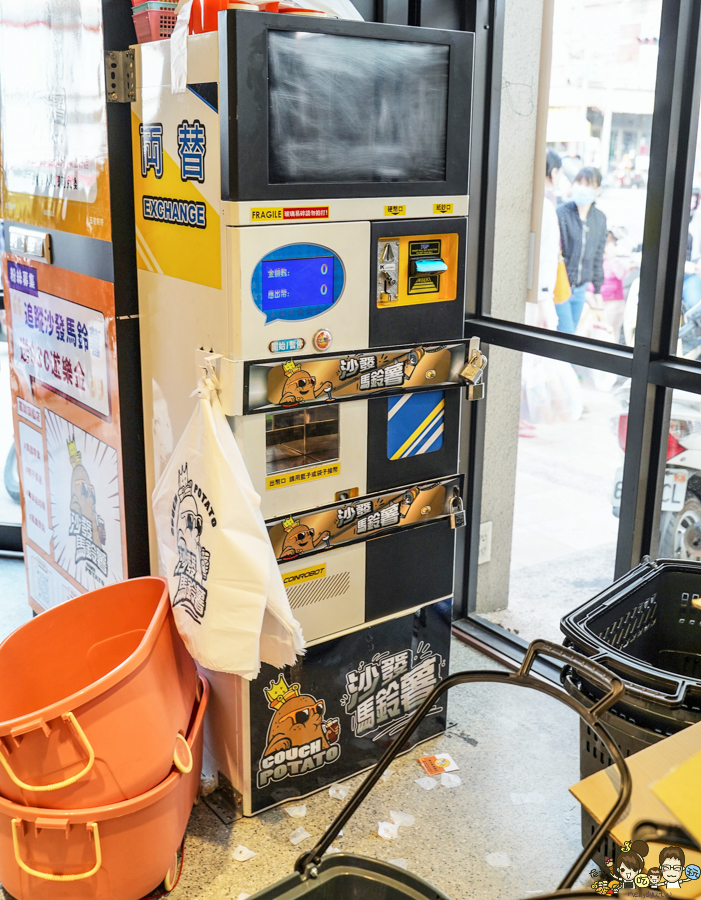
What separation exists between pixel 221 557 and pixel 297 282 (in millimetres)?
639

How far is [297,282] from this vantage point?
2047mm

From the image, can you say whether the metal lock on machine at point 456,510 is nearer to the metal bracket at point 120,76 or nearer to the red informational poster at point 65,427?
the red informational poster at point 65,427

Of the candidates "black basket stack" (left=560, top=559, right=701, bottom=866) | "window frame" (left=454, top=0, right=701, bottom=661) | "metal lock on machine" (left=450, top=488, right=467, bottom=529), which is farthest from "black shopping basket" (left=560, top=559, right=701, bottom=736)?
"metal lock on machine" (left=450, top=488, right=467, bottom=529)

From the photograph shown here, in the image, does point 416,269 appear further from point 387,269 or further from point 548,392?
point 548,392

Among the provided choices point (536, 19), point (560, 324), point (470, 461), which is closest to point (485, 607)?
point (470, 461)

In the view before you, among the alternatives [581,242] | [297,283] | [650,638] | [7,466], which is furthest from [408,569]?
[7,466]

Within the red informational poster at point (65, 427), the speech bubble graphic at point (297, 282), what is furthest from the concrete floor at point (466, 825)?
the speech bubble graphic at point (297, 282)

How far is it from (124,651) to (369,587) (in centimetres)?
65

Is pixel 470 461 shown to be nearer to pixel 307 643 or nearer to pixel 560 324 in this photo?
pixel 560 324

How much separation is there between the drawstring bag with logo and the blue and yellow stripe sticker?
450 mm

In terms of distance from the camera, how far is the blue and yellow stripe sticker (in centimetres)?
232

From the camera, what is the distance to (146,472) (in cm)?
250

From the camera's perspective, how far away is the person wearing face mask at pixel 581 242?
2814 mm

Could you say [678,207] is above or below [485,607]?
above
